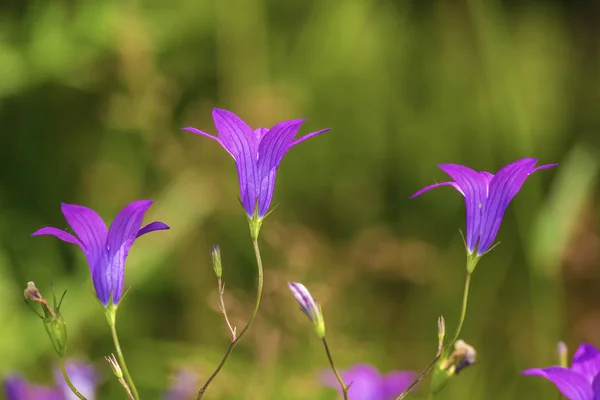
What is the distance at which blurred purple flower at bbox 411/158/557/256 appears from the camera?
1017mm

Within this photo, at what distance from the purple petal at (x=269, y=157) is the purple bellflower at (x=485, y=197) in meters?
0.21

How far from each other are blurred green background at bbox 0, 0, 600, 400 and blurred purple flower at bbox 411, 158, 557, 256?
1150 millimetres

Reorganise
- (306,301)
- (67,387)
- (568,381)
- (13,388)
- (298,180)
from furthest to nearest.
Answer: (298,180) → (67,387) → (13,388) → (306,301) → (568,381)

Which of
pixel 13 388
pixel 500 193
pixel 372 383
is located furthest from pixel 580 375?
pixel 13 388

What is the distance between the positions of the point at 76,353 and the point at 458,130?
6.56ft

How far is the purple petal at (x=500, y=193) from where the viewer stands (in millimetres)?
1005

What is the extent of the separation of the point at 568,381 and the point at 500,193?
27 centimetres

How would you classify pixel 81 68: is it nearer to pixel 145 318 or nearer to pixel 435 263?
pixel 145 318

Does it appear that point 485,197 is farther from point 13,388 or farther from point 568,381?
point 13,388

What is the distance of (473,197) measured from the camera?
1055mm

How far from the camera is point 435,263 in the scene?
9.89ft

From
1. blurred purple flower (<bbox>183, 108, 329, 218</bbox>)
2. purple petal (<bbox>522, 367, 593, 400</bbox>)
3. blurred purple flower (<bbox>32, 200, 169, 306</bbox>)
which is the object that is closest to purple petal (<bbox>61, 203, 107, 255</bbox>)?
blurred purple flower (<bbox>32, 200, 169, 306</bbox>)

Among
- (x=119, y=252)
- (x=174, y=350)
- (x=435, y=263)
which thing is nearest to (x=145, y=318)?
(x=174, y=350)

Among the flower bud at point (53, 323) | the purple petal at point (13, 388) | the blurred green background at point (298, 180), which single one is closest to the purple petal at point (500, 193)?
the flower bud at point (53, 323)
